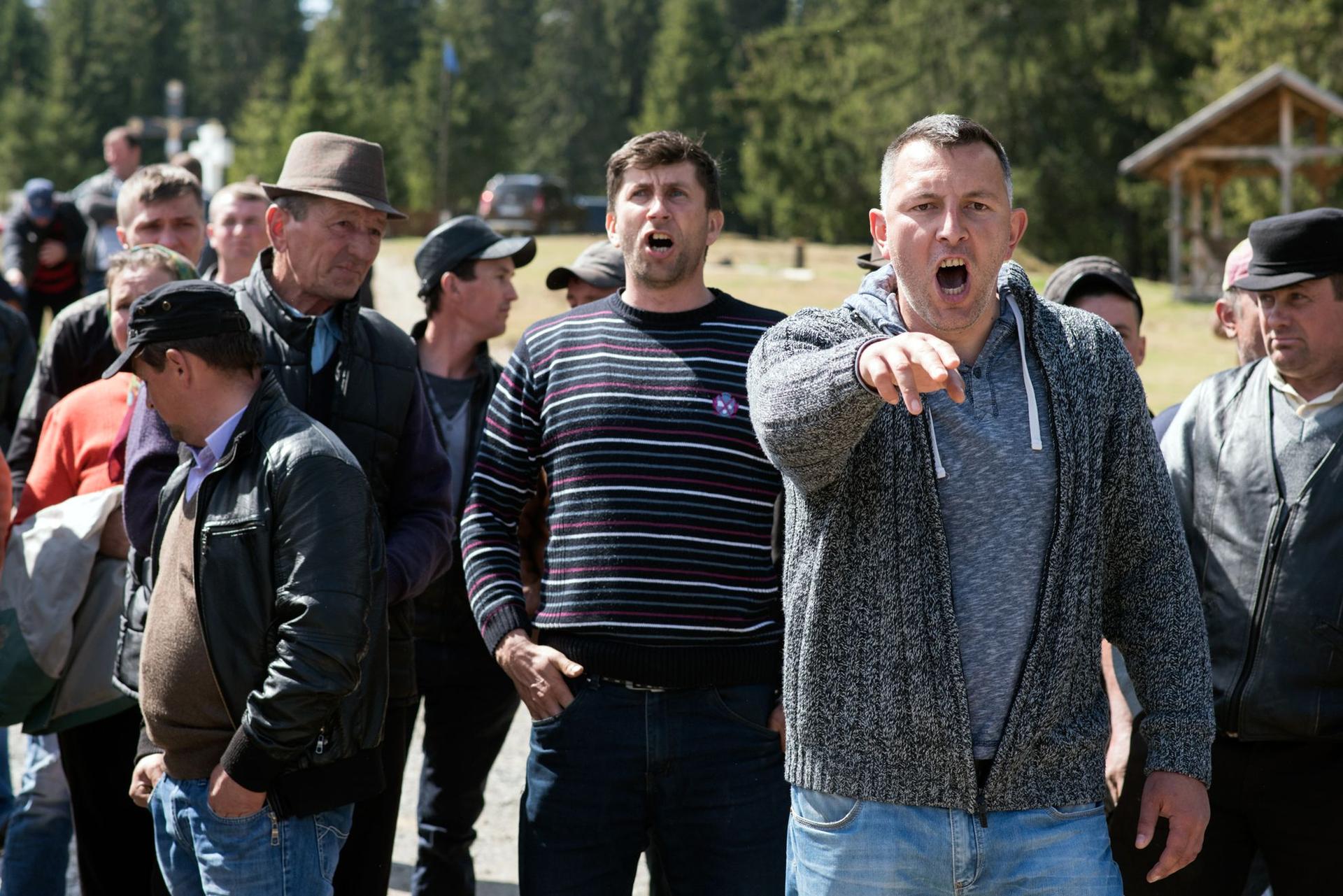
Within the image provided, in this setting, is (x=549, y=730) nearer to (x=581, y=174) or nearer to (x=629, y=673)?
(x=629, y=673)

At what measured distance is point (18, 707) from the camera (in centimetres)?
418

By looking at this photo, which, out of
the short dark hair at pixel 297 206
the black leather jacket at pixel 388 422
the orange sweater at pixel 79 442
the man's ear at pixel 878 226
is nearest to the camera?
the man's ear at pixel 878 226

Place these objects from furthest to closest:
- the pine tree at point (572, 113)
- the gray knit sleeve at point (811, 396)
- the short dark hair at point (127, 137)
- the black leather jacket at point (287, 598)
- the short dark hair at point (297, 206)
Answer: the pine tree at point (572, 113) → the short dark hair at point (127, 137) → the short dark hair at point (297, 206) → the black leather jacket at point (287, 598) → the gray knit sleeve at point (811, 396)

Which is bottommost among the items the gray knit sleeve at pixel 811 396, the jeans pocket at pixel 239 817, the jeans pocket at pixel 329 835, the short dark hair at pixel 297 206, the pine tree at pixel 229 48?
the jeans pocket at pixel 329 835

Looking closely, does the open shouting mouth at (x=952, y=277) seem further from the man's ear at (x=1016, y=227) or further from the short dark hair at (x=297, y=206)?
the short dark hair at (x=297, y=206)

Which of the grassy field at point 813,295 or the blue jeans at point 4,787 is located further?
the grassy field at point 813,295

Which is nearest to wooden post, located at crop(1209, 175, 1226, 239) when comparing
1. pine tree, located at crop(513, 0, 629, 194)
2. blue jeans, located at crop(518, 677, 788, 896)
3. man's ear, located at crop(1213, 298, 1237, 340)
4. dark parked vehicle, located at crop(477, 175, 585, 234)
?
dark parked vehicle, located at crop(477, 175, 585, 234)

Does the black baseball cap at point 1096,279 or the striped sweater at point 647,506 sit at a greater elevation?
the black baseball cap at point 1096,279

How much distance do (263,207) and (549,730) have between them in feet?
10.8

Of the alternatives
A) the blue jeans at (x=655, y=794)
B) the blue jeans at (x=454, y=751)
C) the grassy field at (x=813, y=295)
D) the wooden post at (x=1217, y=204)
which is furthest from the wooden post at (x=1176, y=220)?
the blue jeans at (x=655, y=794)

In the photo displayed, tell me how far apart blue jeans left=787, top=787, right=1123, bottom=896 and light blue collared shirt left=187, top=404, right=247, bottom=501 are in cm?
159

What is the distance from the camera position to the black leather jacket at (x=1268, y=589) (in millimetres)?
3609

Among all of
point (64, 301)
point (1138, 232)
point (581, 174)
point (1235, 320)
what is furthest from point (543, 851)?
point (581, 174)

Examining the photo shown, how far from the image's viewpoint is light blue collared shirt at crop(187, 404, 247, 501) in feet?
10.7
